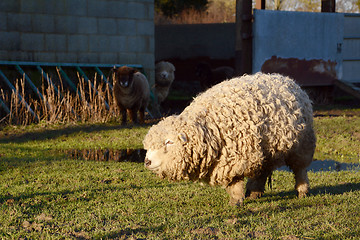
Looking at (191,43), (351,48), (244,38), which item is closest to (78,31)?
(244,38)

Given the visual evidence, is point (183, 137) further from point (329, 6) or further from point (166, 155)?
Answer: point (329, 6)

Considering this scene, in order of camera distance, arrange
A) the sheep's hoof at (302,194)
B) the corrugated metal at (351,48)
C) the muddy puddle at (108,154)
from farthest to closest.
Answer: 1. the corrugated metal at (351,48)
2. the muddy puddle at (108,154)
3. the sheep's hoof at (302,194)

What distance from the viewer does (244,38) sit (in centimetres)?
1412

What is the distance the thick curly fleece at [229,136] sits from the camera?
451cm

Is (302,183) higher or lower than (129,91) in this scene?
lower

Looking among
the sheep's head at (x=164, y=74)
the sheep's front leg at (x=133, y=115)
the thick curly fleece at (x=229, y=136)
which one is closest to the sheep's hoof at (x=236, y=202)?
the thick curly fleece at (x=229, y=136)

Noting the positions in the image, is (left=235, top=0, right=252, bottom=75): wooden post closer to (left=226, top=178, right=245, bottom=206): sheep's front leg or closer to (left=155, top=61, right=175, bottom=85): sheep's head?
(left=155, top=61, right=175, bottom=85): sheep's head

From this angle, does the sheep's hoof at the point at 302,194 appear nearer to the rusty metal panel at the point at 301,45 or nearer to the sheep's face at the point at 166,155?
the sheep's face at the point at 166,155

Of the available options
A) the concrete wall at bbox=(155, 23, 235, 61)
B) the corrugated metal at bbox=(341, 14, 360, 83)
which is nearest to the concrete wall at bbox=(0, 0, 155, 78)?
Result: the concrete wall at bbox=(155, 23, 235, 61)

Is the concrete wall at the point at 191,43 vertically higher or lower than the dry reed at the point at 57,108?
higher

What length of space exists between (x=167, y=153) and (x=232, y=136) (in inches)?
27.0

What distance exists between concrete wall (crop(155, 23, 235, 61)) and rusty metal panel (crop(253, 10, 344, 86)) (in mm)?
5034

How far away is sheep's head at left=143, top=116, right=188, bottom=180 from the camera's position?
4.48m

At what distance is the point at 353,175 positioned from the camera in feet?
20.5
